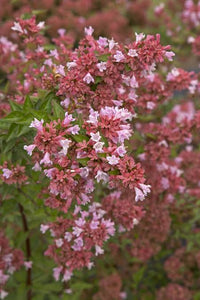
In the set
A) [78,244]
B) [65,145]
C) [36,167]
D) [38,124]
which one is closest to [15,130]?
[36,167]

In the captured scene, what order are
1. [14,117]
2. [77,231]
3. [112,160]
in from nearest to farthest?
[112,160]
[14,117]
[77,231]

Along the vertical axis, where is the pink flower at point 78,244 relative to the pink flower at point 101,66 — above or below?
below

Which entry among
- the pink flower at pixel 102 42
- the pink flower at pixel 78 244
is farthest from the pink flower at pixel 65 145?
the pink flower at pixel 78 244

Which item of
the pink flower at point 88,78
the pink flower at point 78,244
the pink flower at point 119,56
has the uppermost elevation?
the pink flower at point 119,56

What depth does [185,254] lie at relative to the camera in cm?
361

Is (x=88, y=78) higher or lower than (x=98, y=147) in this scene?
higher

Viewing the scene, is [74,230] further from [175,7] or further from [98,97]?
[175,7]

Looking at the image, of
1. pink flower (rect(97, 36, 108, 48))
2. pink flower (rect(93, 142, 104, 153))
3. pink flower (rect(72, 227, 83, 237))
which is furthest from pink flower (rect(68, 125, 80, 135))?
pink flower (rect(72, 227, 83, 237))

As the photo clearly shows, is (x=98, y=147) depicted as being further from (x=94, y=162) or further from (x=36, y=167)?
(x=36, y=167)

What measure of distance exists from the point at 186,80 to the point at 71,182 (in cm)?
139

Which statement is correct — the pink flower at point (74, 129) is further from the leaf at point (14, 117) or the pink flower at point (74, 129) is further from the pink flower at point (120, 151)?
the leaf at point (14, 117)

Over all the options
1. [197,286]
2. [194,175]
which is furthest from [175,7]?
[197,286]

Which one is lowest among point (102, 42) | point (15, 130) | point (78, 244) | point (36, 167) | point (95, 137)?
point (78, 244)

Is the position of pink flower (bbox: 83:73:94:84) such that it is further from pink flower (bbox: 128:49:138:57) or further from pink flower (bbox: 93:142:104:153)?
pink flower (bbox: 93:142:104:153)
